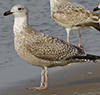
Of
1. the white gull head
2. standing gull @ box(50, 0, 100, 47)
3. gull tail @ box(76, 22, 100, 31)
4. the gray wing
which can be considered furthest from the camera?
standing gull @ box(50, 0, 100, 47)

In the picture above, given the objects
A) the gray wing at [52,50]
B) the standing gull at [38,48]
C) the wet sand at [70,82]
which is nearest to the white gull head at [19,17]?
the standing gull at [38,48]

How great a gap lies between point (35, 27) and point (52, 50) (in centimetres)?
499

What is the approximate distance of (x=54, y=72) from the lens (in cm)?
773

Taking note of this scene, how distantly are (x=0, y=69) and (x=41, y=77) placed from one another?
1.38 meters

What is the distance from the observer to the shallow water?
7.66 m

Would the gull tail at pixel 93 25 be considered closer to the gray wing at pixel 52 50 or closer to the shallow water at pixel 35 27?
the shallow water at pixel 35 27

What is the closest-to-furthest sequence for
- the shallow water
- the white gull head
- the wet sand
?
the wet sand < the white gull head < the shallow water

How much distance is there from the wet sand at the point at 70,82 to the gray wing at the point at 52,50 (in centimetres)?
60

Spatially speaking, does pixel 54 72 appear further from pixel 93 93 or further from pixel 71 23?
pixel 71 23

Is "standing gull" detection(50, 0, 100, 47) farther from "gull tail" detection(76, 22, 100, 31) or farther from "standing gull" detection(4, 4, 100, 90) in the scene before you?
"standing gull" detection(4, 4, 100, 90)

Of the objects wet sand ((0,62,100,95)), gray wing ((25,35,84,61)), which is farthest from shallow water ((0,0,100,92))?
gray wing ((25,35,84,61))

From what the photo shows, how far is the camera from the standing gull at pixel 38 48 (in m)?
6.49

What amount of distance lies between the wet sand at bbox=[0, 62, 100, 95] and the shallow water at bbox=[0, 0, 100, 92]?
339 millimetres

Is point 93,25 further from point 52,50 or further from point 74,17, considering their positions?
point 52,50
